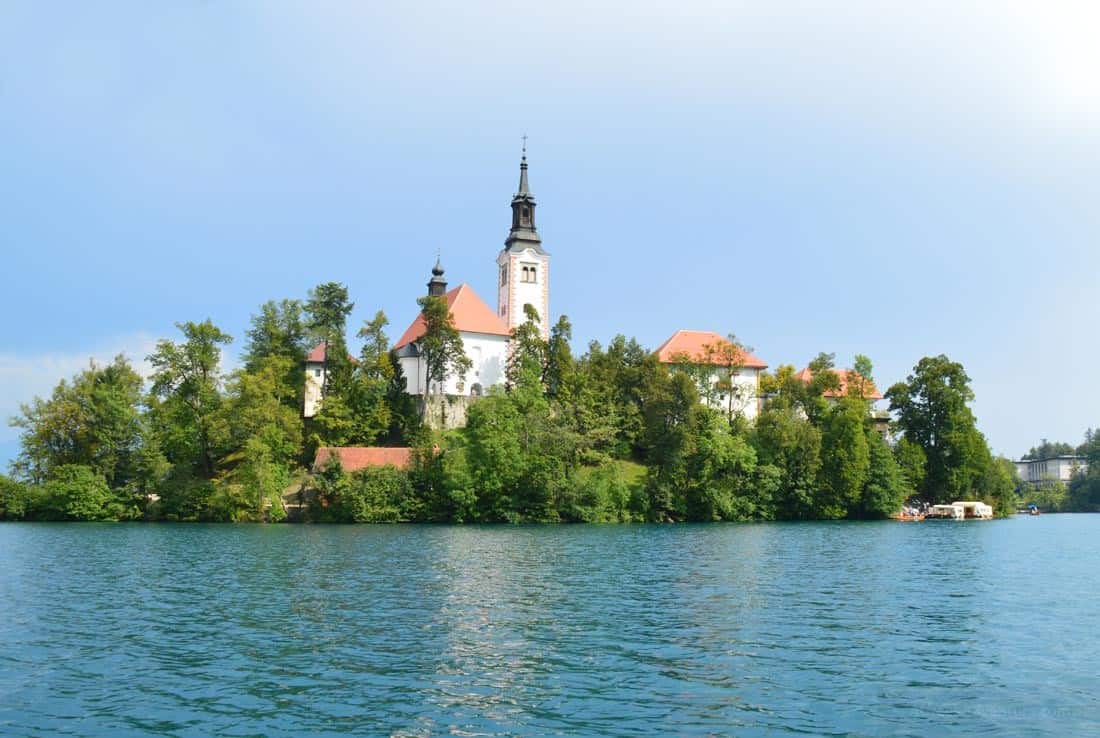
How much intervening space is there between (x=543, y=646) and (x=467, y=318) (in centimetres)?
7057

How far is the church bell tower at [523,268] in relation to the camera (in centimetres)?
9231

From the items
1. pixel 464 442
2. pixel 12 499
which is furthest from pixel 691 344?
pixel 12 499

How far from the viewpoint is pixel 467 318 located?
8800cm

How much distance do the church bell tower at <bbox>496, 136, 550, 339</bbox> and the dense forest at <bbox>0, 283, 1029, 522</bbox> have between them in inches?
251

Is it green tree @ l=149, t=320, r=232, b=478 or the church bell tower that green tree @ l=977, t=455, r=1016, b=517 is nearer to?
the church bell tower

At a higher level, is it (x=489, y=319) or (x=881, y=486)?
(x=489, y=319)

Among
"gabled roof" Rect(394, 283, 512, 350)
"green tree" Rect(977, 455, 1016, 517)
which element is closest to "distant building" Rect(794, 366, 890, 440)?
"green tree" Rect(977, 455, 1016, 517)

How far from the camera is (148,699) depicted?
14539 millimetres

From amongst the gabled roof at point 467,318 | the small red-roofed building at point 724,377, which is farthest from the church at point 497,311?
the small red-roofed building at point 724,377

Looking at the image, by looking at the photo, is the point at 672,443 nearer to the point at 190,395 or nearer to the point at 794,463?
the point at 794,463

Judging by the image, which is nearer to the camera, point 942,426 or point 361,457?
point 361,457

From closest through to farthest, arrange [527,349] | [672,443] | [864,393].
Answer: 1. [672,443]
2. [527,349]
3. [864,393]

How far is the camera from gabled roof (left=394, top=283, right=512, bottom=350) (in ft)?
286

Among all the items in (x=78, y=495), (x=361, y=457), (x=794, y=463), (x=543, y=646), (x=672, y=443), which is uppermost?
(x=672, y=443)
